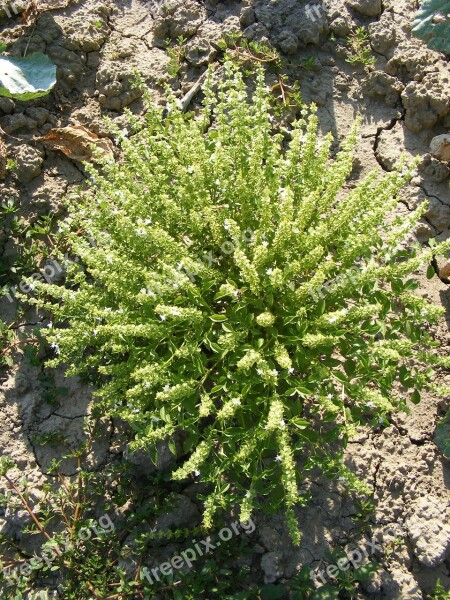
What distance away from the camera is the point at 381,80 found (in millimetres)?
3865

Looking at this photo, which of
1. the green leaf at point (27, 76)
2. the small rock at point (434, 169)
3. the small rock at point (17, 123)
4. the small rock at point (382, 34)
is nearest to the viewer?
the green leaf at point (27, 76)

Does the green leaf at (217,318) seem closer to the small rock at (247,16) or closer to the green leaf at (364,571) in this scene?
the green leaf at (364,571)

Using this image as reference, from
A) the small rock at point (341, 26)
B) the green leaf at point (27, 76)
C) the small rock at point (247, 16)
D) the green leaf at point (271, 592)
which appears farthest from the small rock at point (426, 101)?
the green leaf at point (271, 592)

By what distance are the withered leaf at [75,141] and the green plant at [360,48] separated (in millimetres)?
1713

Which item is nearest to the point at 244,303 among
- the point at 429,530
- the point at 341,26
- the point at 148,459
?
the point at 148,459

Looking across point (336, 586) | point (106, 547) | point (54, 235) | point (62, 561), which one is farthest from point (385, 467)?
point (54, 235)

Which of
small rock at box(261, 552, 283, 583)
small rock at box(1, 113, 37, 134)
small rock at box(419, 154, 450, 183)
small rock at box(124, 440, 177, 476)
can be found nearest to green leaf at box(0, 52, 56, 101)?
small rock at box(1, 113, 37, 134)

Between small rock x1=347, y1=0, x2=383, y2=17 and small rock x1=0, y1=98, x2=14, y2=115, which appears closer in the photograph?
small rock x1=0, y1=98, x2=14, y2=115

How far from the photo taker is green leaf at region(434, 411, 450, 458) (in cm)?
308

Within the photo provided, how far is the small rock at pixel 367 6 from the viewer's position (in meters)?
3.97

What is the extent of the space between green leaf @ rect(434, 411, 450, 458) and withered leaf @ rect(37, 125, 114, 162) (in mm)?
2531

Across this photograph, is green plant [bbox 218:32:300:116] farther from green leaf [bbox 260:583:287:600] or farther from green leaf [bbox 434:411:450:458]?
green leaf [bbox 260:583:287:600]

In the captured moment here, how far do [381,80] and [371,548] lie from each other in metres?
2.82

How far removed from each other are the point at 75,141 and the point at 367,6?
213 cm
